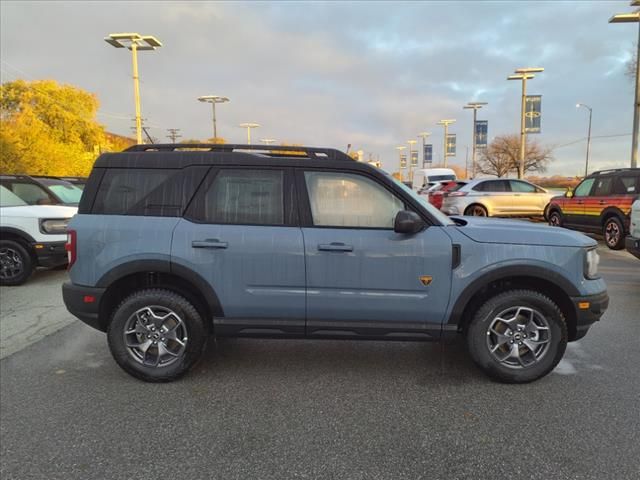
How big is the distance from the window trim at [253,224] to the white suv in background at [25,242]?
15.5 ft

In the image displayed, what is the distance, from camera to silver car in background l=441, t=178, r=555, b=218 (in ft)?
51.1

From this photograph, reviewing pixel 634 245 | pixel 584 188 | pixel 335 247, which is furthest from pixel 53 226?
pixel 584 188

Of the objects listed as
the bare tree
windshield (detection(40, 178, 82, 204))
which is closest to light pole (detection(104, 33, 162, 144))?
windshield (detection(40, 178, 82, 204))

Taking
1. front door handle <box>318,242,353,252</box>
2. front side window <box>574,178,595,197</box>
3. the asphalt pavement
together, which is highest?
front side window <box>574,178,595,197</box>

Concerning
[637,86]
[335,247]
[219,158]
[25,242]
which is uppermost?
[637,86]

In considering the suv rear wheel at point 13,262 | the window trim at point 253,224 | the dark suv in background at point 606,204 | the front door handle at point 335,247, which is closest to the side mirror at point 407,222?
the front door handle at point 335,247

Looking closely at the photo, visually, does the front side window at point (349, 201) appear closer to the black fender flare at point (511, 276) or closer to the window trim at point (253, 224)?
the window trim at point (253, 224)

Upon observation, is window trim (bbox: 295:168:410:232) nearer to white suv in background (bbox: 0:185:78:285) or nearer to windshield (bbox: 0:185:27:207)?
white suv in background (bbox: 0:185:78:285)

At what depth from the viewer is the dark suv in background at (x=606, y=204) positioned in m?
10.2

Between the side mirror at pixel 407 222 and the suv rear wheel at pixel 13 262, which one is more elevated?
the side mirror at pixel 407 222

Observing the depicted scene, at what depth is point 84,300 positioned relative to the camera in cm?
366

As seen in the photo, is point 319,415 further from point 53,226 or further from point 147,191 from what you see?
point 53,226

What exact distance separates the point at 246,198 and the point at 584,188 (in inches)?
438

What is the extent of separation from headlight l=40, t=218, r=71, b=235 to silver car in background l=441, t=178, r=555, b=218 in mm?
12102
